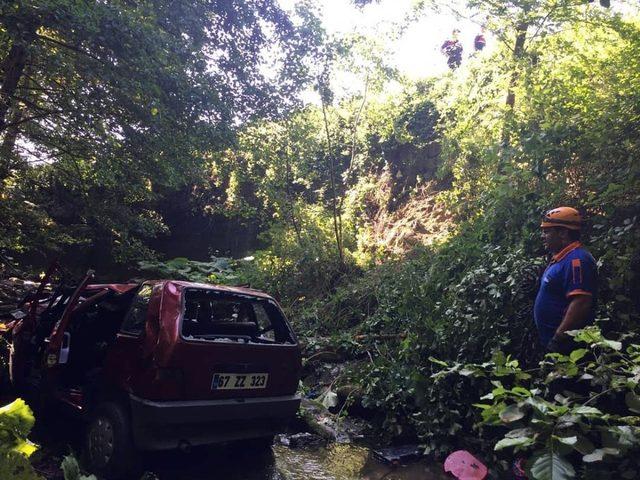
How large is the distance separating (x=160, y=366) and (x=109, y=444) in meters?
0.81

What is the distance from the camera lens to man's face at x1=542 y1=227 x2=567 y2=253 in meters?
3.68

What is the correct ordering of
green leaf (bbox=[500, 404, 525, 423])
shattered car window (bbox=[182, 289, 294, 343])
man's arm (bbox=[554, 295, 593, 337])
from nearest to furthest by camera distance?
green leaf (bbox=[500, 404, 525, 423])
man's arm (bbox=[554, 295, 593, 337])
shattered car window (bbox=[182, 289, 294, 343])

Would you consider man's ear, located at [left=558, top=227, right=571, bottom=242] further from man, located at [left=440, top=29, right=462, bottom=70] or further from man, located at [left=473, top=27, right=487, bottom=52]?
man, located at [left=440, top=29, right=462, bottom=70]

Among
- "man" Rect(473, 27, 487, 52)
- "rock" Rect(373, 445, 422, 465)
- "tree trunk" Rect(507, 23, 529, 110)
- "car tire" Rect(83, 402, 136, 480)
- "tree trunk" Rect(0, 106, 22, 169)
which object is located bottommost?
"rock" Rect(373, 445, 422, 465)

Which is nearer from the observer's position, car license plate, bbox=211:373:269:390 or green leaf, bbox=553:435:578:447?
green leaf, bbox=553:435:578:447

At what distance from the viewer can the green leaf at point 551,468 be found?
1.94 m

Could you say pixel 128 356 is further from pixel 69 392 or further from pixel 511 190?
pixel 511 190

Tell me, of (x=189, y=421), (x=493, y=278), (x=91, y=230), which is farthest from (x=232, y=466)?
(x=91, y=230)

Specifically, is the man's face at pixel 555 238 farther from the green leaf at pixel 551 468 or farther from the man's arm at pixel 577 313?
the green leaf at pixel 551 468

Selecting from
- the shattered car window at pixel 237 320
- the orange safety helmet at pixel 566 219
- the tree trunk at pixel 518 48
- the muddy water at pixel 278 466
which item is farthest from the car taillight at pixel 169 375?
the tree trunk at pixel 518 48

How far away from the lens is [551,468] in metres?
1.98

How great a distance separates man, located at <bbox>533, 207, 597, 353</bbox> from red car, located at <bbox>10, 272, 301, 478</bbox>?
233 cm

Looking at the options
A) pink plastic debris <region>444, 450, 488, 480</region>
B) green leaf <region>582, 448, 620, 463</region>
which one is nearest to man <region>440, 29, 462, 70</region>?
pink plastic debris <region>444, 450, 488, 480</region>

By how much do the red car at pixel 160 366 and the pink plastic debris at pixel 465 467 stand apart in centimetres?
153
